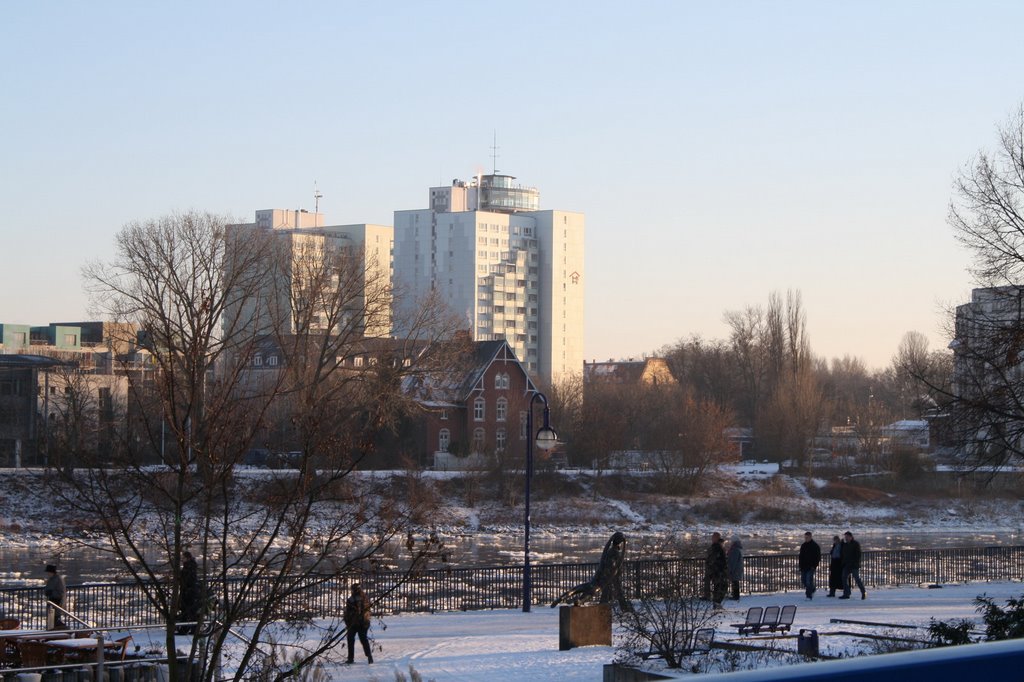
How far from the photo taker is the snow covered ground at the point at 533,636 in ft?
61.2

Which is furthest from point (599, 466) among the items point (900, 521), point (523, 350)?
point (523, 350)

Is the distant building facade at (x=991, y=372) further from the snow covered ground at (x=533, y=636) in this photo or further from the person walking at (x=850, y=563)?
the snow covered ground at (x=533, y=636)

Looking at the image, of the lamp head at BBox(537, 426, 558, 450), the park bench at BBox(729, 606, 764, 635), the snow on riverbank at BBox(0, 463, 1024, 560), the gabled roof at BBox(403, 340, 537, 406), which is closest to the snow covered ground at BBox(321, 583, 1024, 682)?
the park bench at BBox(729, 606, 764, 635)

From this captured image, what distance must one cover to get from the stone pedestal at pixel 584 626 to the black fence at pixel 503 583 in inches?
44.1

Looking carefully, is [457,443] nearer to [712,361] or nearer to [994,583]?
[712,361]

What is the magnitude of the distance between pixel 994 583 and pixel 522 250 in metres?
146

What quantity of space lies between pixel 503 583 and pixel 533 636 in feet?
32.2

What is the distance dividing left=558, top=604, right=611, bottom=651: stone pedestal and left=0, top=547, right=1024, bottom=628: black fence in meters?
1.12

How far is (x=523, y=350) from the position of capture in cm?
17888

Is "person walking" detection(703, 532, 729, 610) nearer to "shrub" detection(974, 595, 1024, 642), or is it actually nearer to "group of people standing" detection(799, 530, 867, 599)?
"group of people standing" detection(799, 530, 867, 599)

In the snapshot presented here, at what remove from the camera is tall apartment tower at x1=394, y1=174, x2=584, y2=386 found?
174000mm

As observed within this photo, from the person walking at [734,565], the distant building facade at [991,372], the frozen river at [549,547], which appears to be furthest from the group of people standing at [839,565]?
the frozen river at [549,547]

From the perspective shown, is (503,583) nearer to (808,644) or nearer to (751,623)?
(751,623)

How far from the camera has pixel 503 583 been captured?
32.5 meters
